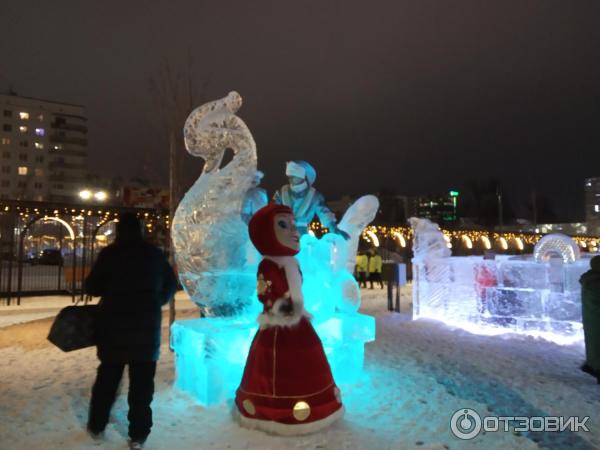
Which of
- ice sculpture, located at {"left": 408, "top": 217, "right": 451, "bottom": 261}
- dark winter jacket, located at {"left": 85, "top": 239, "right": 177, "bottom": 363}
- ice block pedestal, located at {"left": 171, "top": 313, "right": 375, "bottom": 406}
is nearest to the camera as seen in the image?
dark winter jacket, located at {"left": 85, "top": 239, "right": 177, "bottom": 363}

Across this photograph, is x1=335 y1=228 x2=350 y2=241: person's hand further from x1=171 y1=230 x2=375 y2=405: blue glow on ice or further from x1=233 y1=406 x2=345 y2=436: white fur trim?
x1=233 y1=406 x2=345 y2=436: white fur trim

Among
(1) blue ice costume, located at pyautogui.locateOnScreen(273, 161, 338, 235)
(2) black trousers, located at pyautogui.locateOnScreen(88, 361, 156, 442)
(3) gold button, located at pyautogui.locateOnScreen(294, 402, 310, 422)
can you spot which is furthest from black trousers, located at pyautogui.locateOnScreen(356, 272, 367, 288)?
(2) black trousers, located at pyautogui.locateOnScreen(88, 361, 156, 442)

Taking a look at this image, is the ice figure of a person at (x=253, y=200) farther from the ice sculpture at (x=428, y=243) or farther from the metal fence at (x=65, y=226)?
the metal fence at (x=65, y=226)

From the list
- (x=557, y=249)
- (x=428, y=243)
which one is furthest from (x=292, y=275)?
(x=557, y=249)

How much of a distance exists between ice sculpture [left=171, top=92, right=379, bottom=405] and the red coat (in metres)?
0.72

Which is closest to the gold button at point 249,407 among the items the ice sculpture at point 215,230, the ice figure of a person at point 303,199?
the ice sculpture at point 215,230

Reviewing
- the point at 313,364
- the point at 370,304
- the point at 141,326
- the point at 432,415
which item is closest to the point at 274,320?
the point at 313,364

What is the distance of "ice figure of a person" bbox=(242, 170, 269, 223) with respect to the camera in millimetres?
5129

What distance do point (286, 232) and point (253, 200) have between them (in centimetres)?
112

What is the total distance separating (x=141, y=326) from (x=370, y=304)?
11.0 m

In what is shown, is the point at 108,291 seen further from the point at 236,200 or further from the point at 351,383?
the point at 351,383

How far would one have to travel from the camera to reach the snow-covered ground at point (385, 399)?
154 inches

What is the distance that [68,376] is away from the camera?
19.7 ft

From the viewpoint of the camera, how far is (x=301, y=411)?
3.90 meters
